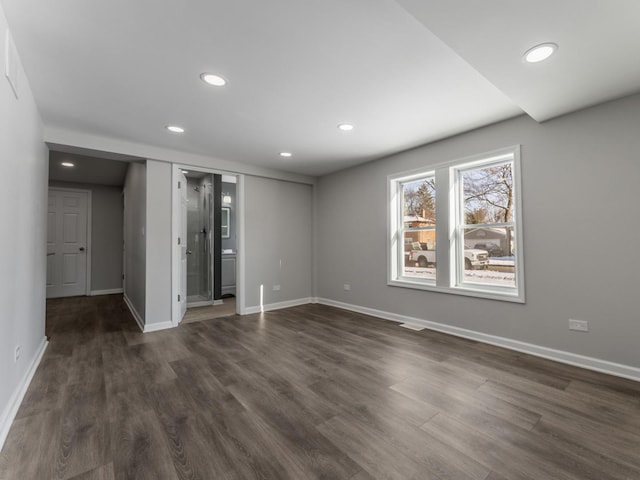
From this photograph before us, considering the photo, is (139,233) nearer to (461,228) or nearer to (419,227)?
(419,227)

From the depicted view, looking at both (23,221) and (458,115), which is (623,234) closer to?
(458,115)

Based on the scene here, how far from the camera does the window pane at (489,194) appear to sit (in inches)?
127

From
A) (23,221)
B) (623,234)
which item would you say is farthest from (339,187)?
(23,221)

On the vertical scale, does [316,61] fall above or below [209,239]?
above

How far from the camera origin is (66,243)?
6.29 m

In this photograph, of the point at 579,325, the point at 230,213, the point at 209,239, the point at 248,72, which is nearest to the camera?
the point at 248,72

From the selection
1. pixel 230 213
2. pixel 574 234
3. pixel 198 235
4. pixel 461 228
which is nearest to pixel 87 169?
pixel 198 235

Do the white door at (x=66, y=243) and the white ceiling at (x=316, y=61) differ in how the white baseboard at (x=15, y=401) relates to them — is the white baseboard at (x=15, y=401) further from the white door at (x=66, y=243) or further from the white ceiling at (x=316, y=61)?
the white door at (x=66, y=243)

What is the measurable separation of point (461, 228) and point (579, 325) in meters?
1.46

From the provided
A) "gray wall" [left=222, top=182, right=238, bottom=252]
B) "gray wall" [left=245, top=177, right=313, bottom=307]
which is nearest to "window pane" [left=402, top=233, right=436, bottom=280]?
"gray wall" [left=245, top=177, right=313, bottom=307]

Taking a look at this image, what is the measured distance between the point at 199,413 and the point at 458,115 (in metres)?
3.39

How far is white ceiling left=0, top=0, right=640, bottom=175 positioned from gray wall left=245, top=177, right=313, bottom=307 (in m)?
1.75

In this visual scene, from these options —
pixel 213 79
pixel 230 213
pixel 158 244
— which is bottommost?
pixel 158 244

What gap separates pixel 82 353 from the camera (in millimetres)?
2998
